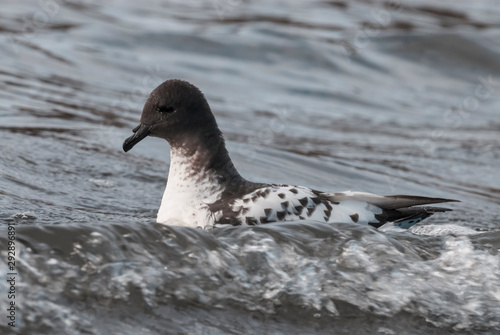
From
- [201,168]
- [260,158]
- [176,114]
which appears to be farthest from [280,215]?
[260,158]

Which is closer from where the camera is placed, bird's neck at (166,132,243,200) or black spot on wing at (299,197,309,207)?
black spot on wing at (299,197,309,207)

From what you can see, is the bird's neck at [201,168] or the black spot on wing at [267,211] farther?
the bird's neck at [201,168]

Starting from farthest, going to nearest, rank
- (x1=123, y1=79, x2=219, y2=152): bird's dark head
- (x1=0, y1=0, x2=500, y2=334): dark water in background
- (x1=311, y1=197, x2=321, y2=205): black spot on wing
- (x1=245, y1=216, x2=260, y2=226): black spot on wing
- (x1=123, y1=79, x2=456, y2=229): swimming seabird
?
(x1=123, y1=79, x2=219, y2=152): bird's dark head → (x1=311, y1=197, x2=321, y2=205): black spot on wing → (x1=123, y1=79, x2=456, y2=229): swimming seabird → (x1=245, y1=216, x2=260, y2=226): black spot on wing → (x1=0, y1=0, x2=500, y2=334): dark water in background

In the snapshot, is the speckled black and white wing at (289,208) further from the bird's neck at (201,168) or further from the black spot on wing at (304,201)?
the bird's neck at (201,168)

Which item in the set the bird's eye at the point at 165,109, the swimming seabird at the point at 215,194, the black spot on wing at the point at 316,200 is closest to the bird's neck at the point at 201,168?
the swimming seabird at the point at 215,194

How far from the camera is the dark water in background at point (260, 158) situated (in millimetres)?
5043

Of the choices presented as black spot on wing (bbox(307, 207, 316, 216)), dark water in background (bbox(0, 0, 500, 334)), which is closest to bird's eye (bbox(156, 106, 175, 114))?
dark water in background (bbox(0, 0, 500, 334))

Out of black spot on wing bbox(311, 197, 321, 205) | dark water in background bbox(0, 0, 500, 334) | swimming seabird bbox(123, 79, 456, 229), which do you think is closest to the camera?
dark water in background bbox(0, 0, 500, 334)

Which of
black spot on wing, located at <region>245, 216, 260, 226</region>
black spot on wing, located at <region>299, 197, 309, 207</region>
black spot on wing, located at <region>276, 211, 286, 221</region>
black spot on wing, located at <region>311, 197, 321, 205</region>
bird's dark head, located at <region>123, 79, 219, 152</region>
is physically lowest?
black spot on wing, located at <region>245, 216, 260, 226</region>

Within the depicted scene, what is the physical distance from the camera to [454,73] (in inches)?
646

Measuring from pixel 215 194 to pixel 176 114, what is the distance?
689 mm

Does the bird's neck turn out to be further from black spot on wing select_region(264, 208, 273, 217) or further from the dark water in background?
the dark water in background

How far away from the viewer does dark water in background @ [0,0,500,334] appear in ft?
16.5

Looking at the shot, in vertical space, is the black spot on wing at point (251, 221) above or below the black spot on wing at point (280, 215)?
below
